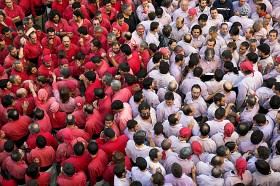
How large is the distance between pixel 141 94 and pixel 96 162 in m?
1.88

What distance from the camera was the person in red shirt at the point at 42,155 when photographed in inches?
349

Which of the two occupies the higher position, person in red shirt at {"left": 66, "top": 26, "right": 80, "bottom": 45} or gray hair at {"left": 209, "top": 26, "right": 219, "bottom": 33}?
gray hair at {"left": 209, "top": 26, "right": 219, "bottom": 33}

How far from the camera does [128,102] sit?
10.3m

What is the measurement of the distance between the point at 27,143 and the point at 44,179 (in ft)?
3.32

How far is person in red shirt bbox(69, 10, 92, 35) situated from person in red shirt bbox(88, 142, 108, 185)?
456 centimetres

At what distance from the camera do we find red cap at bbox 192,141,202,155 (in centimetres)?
862

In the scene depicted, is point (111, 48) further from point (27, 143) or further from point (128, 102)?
point (27, 143)

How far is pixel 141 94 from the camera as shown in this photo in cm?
979

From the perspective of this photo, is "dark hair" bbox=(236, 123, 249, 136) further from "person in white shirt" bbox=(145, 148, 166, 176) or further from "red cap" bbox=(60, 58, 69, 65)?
"red cap" bbox=(60, 58, 69, 65)

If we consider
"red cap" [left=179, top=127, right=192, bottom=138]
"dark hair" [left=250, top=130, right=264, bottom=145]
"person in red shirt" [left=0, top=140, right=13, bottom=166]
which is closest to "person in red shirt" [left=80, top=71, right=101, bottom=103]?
"person in red shirt" [left=0, top=140, right=13, bottom=166]

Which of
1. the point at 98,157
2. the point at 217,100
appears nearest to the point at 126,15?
the point at 217,100

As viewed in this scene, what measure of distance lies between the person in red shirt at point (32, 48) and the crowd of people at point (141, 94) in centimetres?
3

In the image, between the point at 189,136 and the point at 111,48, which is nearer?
the point at 189,136

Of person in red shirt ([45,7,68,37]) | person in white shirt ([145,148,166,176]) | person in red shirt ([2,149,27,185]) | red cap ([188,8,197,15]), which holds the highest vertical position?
red cap ([188,8,197,15])
